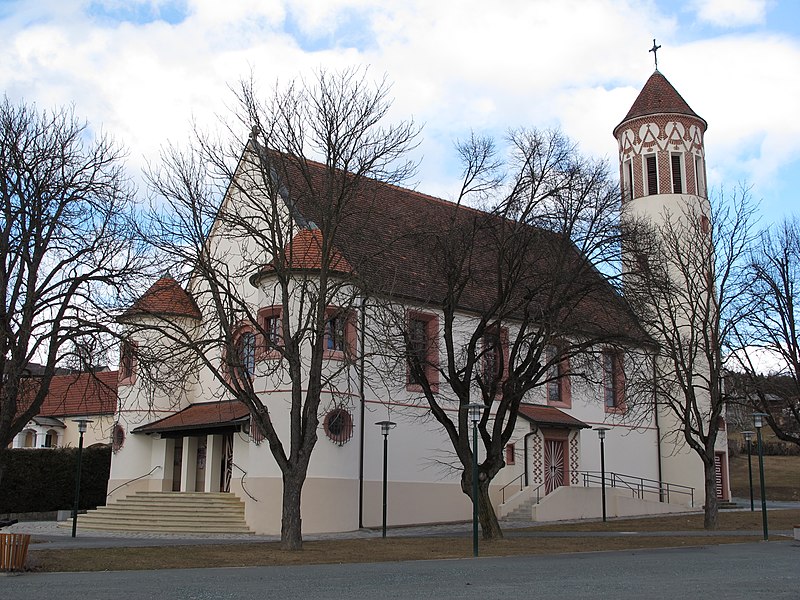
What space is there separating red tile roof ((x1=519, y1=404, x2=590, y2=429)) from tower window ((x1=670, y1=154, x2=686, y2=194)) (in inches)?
470

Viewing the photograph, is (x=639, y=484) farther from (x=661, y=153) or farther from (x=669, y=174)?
(x=661, y=153)

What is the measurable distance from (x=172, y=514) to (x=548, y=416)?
14488 millimetres

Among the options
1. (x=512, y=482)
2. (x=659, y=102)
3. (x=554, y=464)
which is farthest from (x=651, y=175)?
(x=512, y=482)

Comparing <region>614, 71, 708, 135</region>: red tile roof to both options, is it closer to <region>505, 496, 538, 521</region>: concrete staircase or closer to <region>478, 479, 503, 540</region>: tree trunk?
<region>505, 496, 538, 521</region>: concrete staircase

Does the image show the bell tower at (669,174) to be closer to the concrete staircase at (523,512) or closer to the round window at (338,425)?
the concrete staircase at (523,512)

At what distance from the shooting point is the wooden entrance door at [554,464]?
34688 millimetres

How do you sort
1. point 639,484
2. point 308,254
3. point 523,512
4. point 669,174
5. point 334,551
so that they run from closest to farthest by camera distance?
point 334,551
point 308,254
point 523,512
point 639,484
point 669,174

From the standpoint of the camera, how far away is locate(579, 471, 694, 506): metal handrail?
3650 cm

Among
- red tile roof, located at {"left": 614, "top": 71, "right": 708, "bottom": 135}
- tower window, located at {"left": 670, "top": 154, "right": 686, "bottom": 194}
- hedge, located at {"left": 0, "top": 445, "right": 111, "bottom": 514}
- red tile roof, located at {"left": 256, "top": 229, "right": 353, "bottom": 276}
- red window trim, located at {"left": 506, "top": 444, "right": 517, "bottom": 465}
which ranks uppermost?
red tile roof, located at {"left": 614, "top": 71, "right": 708, "bottom": 135}

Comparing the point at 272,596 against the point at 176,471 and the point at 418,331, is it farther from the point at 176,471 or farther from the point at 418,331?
the point at 176,471

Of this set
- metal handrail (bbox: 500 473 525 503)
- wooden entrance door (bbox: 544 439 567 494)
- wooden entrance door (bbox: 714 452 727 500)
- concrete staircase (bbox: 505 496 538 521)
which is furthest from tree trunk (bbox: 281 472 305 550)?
wooden entrance door (bbox: 714 452 727 500)

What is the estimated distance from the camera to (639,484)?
38812 millimetres

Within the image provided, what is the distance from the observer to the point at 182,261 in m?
21.9

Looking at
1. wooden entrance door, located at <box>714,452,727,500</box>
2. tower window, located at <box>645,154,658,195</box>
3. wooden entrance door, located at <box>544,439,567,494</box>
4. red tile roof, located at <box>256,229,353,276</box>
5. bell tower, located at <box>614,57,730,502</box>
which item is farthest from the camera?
wooden entrance door, located at <box>714,452,727,500</box>
